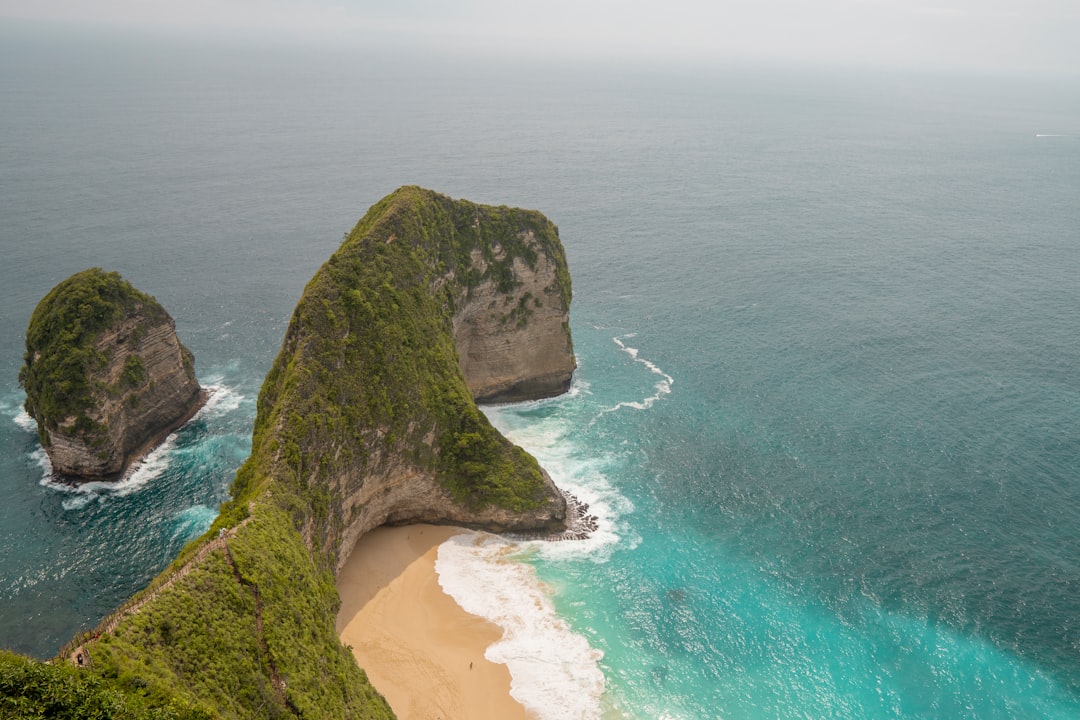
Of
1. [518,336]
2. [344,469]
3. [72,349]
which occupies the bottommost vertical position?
[344,469]

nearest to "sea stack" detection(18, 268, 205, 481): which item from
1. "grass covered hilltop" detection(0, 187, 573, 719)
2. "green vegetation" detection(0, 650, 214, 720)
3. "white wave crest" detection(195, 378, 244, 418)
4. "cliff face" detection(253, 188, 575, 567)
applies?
"white wave crest" detection(195, 378, 244, 418)

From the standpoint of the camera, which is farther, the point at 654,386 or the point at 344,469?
the point at 654,386

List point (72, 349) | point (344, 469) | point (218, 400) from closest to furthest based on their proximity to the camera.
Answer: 1. point (344, 469)
2. point (72, 349)
3. point (218, 400)

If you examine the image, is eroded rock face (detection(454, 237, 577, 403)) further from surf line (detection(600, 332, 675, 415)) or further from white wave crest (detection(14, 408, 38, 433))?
white wave crest (detection(14, 408, 38, 433))

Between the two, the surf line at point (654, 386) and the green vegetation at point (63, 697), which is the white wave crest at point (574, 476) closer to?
the surf line at point (654, 386)

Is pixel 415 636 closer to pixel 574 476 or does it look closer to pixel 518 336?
pixel 574 476

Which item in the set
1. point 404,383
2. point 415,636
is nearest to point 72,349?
point 404,383
